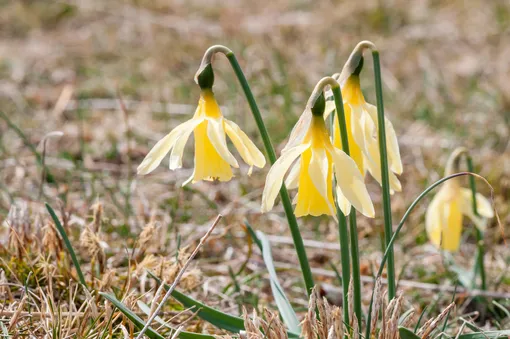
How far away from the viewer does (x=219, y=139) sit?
1.46 meters

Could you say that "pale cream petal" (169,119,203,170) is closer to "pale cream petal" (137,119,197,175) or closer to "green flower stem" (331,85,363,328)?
"pale cream petal" (137,119,197,175)

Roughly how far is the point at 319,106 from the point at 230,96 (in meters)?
2.54

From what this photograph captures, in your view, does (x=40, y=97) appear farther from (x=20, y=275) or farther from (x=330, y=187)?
(x=330, y=187)

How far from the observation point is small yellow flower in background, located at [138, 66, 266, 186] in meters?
1.48

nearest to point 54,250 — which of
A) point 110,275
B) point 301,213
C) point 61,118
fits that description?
point 110,275

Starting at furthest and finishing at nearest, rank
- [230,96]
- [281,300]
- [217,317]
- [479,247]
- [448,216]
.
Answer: [230,96]
[448,216]
[479,247]
[281,300]
[217,317]

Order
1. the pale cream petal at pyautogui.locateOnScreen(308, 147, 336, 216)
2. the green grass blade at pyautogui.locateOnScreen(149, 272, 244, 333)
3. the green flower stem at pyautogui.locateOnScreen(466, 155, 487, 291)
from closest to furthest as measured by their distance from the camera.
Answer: the pale cream petal at pyautogui.locateOnScreen(308, 147, 336, 216) < the green grass blade at pyautogui.locateOnScreen(149, 272, 244, 333) < the green flower stem at pyautogui.locateOnScreen(466, 155, 487, 291)

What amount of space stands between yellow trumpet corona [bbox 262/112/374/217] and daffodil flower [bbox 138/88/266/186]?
86 millimetres

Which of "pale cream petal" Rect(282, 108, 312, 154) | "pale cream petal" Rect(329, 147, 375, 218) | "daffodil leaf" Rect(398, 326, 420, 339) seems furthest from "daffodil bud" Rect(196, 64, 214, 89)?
"daffodil leaf" Rect(398, 326, 420, 339)

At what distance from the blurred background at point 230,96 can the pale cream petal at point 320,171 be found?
2.92ft

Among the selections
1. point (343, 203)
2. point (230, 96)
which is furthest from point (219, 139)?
point (230, 96)

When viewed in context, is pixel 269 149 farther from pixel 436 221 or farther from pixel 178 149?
pixel 436 221

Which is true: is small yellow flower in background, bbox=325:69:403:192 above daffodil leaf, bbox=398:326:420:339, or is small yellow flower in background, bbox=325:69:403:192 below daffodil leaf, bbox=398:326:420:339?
above

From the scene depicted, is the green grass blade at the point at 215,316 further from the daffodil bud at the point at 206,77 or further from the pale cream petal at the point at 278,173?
the daffodil bud at the point at 206,77
